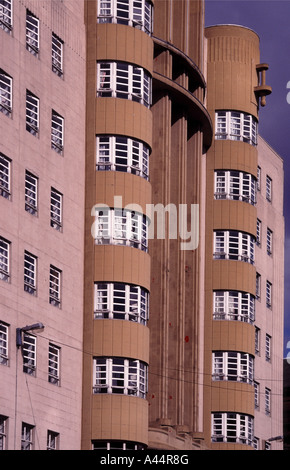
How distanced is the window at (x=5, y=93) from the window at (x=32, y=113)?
1561mm

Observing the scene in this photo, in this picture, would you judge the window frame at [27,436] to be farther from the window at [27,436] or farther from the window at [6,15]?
the window at [6,15]

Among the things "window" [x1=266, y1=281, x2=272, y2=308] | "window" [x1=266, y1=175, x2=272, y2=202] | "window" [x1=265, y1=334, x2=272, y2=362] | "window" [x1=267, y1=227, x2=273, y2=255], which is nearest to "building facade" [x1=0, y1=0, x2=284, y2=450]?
"window" [x1=265, y1=334, x2=272, y2=362]

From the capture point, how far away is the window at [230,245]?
68.9 m

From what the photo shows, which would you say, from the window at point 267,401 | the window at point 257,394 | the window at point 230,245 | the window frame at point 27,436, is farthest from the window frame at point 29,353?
the window at point 267,401

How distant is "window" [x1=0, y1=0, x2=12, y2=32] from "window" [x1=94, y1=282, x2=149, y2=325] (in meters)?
11.7

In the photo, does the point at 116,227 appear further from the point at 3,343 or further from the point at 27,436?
the point at 27,436

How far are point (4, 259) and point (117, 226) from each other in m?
7.96

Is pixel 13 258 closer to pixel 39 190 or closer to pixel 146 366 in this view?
pixel 39 190

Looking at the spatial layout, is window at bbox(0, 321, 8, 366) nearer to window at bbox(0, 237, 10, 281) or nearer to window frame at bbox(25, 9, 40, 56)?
window at bbox(0, 237, 10, 281)

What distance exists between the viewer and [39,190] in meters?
52.8

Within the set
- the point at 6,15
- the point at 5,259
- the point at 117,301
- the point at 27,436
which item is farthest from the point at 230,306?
the point at 6,15

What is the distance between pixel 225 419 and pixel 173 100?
16.3 m

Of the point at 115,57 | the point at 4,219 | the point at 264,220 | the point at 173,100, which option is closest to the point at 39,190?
the point at 4,219

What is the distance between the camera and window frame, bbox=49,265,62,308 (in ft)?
175
